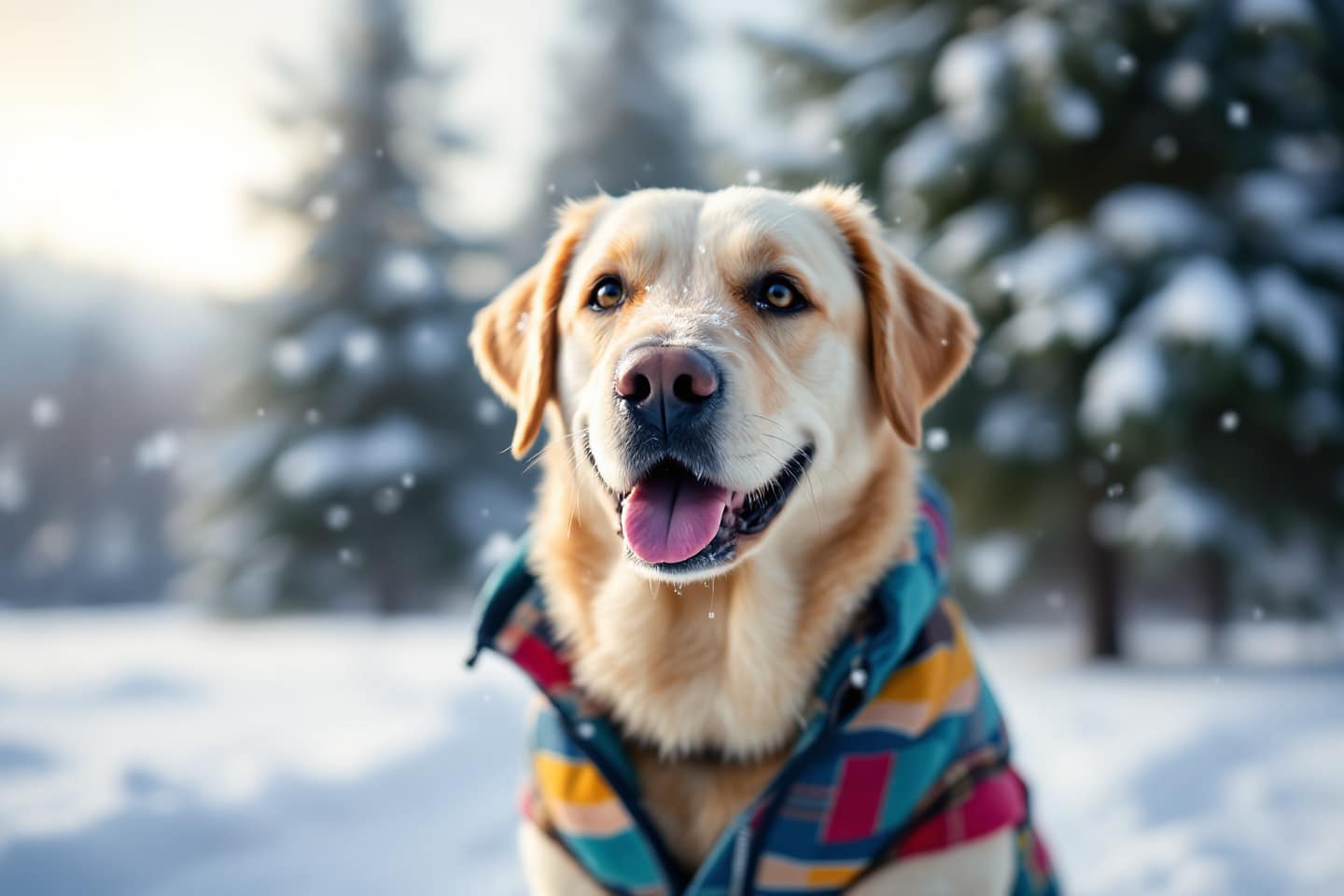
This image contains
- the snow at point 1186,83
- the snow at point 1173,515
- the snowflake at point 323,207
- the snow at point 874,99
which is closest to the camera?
the snow at point 1173,515

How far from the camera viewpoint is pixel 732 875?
217cm

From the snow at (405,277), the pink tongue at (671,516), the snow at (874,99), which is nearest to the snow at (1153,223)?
the snow at (874,99)

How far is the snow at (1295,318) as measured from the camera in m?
6.31

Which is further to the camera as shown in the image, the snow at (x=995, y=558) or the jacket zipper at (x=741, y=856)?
the snow at (x=995, y=558)

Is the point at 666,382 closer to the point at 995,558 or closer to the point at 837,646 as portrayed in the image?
the point at 837,646

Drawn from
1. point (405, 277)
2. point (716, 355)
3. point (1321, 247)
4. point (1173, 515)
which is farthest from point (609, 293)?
point (405, 277)

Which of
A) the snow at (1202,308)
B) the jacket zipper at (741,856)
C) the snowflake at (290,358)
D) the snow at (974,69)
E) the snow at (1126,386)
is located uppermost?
the snow at (974,69)

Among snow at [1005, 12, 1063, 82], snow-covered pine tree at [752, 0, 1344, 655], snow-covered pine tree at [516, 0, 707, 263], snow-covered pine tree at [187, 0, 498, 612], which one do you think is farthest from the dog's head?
snow-covered pine tree at [516, 0, 707, 263]

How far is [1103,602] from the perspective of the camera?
7.78 meters

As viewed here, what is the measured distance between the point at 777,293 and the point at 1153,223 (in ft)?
16.8

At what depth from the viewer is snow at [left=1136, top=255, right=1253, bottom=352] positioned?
20.1ft

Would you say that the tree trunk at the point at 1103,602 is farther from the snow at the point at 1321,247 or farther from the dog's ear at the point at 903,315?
the dog's ear at the point at 903,315

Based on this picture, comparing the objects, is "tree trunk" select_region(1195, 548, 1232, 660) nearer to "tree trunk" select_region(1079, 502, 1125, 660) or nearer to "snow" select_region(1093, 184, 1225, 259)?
"tree trunk" select_region(1079, 502, 1125, 660)

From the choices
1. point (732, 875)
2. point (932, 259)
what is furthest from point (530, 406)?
point (932, 259)
